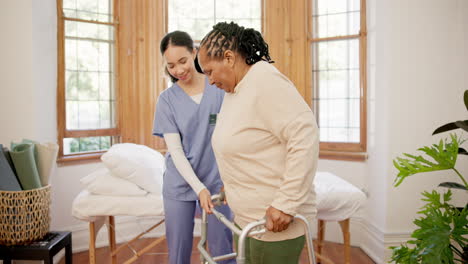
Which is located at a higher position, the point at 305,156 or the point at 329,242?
the point at 305,156

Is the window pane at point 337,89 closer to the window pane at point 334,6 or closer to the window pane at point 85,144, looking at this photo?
the window pane at point 334,6

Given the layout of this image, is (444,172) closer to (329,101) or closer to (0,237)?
(329,101)

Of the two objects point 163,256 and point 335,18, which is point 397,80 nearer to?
point 335,18

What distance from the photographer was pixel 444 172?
104 inches

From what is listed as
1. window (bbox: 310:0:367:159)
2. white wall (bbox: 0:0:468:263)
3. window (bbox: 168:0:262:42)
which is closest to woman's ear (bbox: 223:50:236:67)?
white wall (bbox: 0:0:468:263)

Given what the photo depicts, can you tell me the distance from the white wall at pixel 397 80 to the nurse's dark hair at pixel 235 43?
6.11 feet

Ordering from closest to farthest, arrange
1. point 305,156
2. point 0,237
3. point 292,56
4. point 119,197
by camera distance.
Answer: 1. point 305,156
2. point 0,237
3. point 119,197
4. point 292,56

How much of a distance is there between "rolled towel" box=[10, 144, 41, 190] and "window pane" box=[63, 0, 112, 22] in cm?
142

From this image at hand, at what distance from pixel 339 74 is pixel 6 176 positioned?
258 cm

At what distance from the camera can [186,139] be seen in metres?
1.77

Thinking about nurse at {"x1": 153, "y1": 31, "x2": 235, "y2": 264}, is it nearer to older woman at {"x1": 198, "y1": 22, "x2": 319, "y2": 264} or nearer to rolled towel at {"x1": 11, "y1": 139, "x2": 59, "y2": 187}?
older woman at {"x1": 198, "y1": 22, "x2": 319, "y2": 264}

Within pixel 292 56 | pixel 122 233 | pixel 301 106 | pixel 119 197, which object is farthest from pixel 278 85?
pixel 122 233

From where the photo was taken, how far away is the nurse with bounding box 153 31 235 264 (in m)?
1.71

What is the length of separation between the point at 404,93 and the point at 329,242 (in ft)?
4.64
